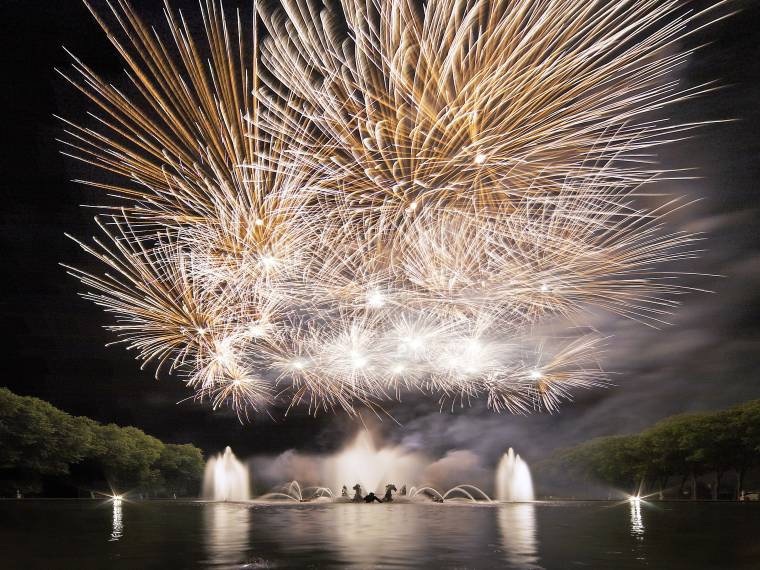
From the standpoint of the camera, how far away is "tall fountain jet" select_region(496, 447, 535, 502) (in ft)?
251

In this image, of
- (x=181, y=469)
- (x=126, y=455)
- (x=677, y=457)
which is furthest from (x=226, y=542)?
(x=181, y=469)

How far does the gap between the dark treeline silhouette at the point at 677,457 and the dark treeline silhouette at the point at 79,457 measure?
5569 cm

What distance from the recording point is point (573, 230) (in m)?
24.6

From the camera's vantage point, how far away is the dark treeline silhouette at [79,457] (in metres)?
66.8

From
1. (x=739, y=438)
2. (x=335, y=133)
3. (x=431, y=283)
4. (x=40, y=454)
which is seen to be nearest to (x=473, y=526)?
(x=431, y=283)

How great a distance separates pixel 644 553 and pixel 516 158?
11.0m

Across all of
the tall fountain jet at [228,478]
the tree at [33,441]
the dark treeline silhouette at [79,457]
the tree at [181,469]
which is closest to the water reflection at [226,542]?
the tree at [33,441]

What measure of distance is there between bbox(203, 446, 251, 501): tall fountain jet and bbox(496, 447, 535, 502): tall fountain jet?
29.1m

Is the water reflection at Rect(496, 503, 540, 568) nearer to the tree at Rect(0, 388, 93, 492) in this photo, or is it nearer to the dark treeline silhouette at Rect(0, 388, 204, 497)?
the tree at Rect(0, 388, 93, 492)

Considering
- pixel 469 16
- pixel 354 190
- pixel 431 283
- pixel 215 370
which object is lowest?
pixel 215 370

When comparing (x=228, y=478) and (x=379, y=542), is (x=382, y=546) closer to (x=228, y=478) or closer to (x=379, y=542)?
(x=379, y=542)

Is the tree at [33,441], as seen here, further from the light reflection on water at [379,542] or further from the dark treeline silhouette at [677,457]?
the dark treeline silhouette at [677,457]

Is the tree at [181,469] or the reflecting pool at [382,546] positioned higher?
the reflecting pool at [382,546]

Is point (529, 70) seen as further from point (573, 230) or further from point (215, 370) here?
point (215, 370)
